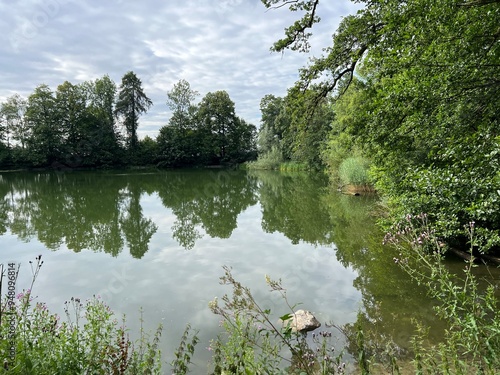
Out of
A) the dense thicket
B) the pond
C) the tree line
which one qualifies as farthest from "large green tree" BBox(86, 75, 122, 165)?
the dense thicket

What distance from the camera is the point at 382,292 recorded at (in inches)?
213

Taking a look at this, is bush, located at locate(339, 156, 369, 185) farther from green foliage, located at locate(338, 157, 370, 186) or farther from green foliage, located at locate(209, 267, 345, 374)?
green foliage, located at locate(209, 267, 345, 374)

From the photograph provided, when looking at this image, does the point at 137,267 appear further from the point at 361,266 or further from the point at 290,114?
the point at 290,114

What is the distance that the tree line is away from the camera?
132ft

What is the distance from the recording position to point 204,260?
24.3 feet

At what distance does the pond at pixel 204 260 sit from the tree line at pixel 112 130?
1155 inches

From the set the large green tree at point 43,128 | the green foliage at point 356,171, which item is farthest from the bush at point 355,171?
the large green tree at point 43,128

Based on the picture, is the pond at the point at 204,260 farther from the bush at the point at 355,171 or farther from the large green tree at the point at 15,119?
the large green tree at the point at 15,119

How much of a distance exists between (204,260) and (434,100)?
538 centimetres

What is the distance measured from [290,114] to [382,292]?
525 centimetres

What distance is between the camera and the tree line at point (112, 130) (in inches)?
1582

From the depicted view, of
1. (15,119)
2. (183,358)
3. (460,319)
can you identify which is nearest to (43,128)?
(15,119)

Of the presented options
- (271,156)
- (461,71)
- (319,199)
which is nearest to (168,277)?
(461,71)

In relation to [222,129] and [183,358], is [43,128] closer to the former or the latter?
[222,129]
